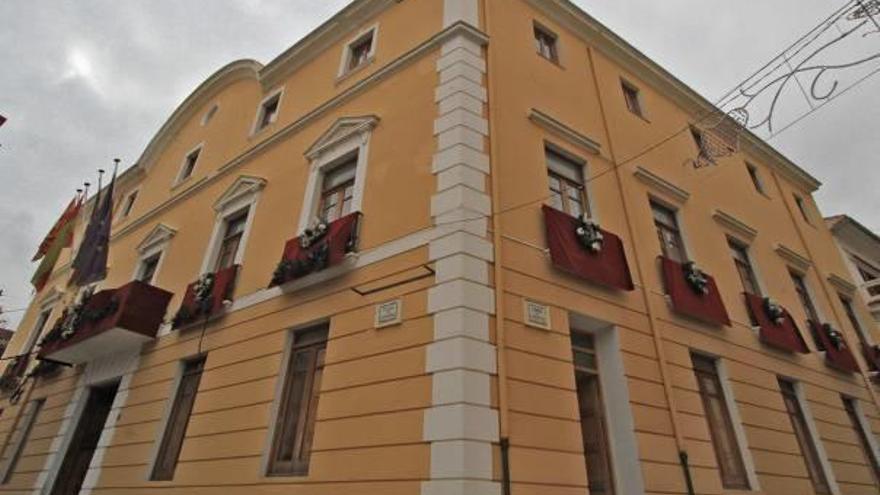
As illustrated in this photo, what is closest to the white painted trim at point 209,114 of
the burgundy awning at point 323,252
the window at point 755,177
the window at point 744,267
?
the burgundy awning at point 323,252

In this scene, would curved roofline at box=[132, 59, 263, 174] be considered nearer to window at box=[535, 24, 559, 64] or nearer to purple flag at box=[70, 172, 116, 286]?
purple flag at box=[70, 172, 116, 286]

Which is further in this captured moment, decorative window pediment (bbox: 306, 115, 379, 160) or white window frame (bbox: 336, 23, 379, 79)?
white window frame (bbox: 336, 23, 379, 79)

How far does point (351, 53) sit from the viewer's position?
11.5 m

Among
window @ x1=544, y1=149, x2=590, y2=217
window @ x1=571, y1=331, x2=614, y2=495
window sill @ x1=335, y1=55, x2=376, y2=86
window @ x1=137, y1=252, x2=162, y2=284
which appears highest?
window sill @ x1=335, y1=55, x2=376, y2=86

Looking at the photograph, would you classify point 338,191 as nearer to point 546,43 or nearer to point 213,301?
point 213,301

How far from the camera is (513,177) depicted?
306 inches

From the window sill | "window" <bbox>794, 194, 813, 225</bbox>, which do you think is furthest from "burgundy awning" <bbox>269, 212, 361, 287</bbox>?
"window" <bbox>794, 194, 813, 225</bbox>

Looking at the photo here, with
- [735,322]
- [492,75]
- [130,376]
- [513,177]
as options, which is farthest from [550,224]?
[130,376]

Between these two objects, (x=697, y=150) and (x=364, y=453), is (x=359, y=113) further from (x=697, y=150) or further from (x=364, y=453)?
(x=697, y=150)

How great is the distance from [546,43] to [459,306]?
283 inches

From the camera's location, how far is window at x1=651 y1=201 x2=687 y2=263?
10.2 metres

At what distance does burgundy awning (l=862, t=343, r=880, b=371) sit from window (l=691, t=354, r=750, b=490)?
7.06 metres

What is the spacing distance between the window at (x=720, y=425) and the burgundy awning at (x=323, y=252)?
6266mm

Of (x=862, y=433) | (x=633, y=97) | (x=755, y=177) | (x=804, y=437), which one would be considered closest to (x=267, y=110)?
(x=633, y=97)
